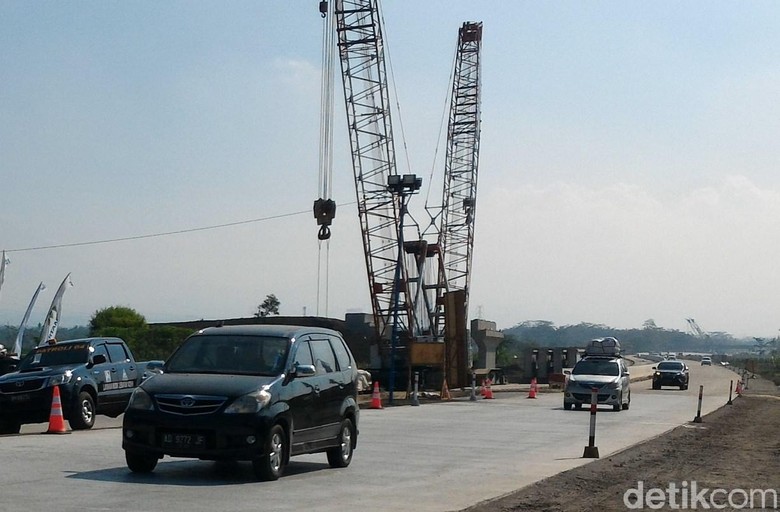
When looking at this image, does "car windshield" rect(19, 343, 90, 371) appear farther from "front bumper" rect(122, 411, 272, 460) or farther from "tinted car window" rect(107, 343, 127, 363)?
"front bumper" rect(122, 411, 272, 460)

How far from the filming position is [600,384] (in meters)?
34.9

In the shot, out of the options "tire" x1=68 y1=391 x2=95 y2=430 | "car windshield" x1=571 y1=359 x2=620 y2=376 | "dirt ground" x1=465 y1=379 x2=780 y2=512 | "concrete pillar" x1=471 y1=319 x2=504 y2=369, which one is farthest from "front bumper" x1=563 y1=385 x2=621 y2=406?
"concrete pillar" x1=471 y1=319 x2=504 y2=369

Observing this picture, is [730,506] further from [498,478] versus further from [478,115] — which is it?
[478,115]

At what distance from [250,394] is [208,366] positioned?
115cm

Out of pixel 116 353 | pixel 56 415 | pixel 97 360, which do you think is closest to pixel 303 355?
pixel 56 415

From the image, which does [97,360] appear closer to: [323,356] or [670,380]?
[323,356]

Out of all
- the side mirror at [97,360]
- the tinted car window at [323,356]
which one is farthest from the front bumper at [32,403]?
the tinted car window at [323,356]

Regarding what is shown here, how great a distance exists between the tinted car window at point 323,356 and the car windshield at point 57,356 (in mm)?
8975

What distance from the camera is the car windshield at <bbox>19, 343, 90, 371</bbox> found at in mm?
22375

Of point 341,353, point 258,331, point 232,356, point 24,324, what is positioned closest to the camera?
point 232,356

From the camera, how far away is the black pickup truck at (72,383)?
21281mm

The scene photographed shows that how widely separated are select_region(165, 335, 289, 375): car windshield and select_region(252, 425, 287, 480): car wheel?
788mm

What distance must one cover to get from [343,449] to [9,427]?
31.5 ft

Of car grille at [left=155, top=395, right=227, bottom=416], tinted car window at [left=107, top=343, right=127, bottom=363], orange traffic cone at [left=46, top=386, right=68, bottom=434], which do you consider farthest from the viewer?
tinted car window at [left=107, top=343, right=127, bottom=363]
